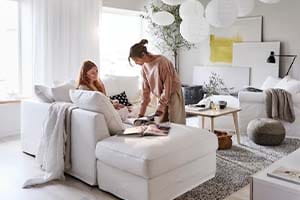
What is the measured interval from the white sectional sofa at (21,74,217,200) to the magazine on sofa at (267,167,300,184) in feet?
2.57

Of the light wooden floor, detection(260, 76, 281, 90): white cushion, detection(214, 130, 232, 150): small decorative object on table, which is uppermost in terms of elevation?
detection(260, 76, 281, 90): white cushion

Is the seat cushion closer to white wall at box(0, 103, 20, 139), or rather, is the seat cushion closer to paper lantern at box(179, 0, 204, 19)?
paper lantern at box(179, 0, 204, 19)

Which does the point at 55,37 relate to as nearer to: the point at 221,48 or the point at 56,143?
the point at 56,143

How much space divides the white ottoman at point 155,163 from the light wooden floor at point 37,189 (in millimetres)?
164

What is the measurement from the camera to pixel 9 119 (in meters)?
4.88

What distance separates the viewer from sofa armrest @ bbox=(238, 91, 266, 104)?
4656 millimetres

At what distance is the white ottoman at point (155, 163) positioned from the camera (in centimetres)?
241

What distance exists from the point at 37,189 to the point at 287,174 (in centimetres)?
210

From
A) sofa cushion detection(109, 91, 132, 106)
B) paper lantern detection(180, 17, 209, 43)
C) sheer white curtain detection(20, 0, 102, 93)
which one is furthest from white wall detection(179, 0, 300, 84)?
sheer white curtain detection(20, 0, 102, 93)

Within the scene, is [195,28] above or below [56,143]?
above

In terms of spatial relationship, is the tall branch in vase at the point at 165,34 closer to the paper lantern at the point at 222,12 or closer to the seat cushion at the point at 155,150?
the paper lantern at the point at 222,12

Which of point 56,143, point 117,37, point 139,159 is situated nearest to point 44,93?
point 56,143

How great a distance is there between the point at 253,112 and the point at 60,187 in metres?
3.06

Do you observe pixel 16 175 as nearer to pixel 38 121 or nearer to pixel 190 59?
pixel 38 121
